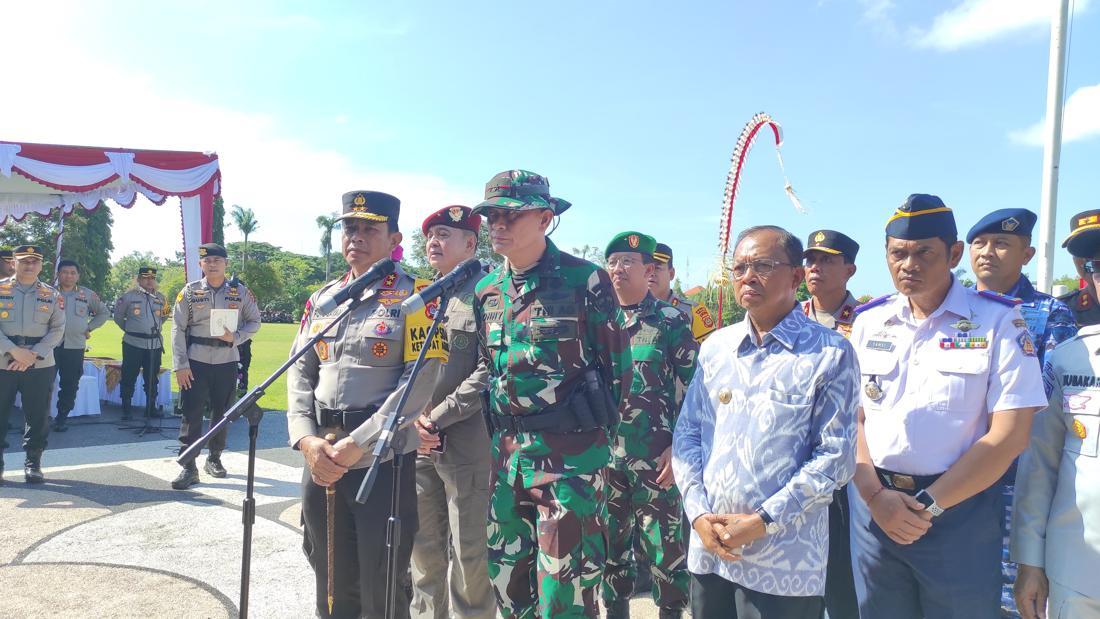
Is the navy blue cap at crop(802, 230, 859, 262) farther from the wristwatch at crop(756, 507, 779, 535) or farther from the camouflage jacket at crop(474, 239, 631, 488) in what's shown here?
the wristwatch at crop(756, 507, 779, 535)

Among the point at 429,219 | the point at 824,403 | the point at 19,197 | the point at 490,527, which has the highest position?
the point at 19,197

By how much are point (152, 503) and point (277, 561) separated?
201cm

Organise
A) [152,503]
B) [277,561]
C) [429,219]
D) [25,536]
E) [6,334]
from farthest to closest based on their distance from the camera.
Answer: [6,334] < [152,503] < [25,536] < [277,561] < [429,219]

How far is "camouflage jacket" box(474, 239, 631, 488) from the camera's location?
2668 millimetres

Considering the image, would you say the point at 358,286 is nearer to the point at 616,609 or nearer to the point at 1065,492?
the point at 616,609

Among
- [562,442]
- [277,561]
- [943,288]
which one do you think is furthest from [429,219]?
[943,288]

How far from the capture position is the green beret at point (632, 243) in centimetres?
420

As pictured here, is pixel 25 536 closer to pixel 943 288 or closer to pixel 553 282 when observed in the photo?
pixel 553 282

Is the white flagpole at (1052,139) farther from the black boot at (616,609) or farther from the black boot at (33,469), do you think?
the black boot at (33,469)

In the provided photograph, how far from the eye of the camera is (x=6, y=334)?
21.4 ft

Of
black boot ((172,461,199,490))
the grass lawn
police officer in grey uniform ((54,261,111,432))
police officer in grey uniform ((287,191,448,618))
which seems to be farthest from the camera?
the grass lawn

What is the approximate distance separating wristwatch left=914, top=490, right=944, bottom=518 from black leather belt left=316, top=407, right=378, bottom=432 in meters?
2.17

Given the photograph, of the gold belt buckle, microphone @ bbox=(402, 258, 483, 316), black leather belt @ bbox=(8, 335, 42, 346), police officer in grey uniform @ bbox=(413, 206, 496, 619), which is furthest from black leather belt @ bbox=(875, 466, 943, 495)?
black leather belt @ bbox=(8, 335, 42, 346)

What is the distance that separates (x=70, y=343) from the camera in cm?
966
